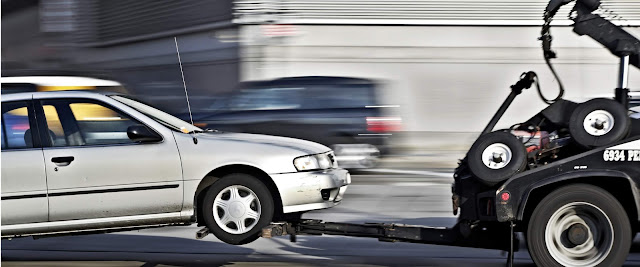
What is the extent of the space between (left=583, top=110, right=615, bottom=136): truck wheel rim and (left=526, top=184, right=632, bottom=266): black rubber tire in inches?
14.0

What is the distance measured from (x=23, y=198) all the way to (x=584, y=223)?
3875 mm

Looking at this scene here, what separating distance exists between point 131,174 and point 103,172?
198 mm

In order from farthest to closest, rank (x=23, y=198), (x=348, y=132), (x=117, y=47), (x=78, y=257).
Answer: (x=117, y=47) → (x=348, y=132) → (x=78, y=257) → (x=23, y=198)

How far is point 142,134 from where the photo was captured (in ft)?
23.5

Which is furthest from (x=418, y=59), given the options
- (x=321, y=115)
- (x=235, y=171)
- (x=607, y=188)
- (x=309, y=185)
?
(x=607, y=188)

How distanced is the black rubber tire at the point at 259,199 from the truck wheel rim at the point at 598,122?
7.72 ft

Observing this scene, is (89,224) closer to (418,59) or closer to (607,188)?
(607,188)

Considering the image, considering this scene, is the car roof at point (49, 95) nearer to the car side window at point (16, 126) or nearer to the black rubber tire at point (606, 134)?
the car side window at point (16, 126)

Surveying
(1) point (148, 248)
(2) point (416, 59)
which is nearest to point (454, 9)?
(2) point (416, 59)

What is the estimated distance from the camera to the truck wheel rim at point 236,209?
7.15m

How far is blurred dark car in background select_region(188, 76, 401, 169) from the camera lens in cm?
1459

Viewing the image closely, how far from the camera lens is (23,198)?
6938 millimetres

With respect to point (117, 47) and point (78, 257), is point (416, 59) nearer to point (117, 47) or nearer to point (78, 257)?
point (117, 47)

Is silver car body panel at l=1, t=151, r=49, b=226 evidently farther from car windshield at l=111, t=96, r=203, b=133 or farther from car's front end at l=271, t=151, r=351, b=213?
car's front end at l=271, t=151, r=351, b=213
